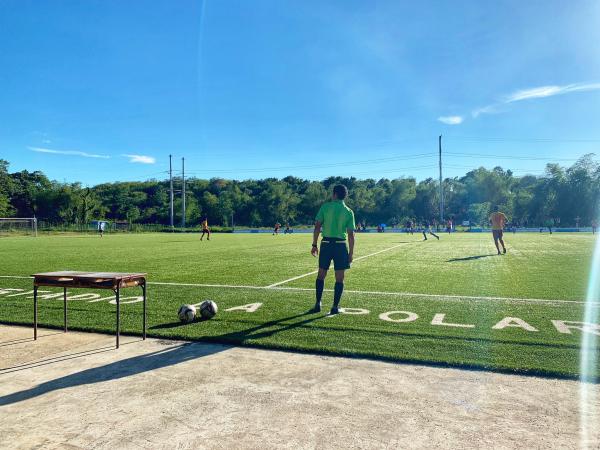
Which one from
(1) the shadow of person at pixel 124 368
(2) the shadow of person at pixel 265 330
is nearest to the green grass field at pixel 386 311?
(2) the shadow of person at pixel 265 330

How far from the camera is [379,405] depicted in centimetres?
360

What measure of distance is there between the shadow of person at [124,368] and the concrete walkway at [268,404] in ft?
0.06

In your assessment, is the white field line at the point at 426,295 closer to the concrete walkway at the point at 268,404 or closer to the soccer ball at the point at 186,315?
the soccer ball at the point at 186,315

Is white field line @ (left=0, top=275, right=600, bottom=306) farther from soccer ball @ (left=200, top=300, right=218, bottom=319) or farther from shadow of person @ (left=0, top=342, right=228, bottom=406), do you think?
shadow of person @ (left=0, top=342, right=228, bottom=406)

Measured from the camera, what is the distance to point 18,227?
55.3 m

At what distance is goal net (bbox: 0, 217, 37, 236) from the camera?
2083 inches

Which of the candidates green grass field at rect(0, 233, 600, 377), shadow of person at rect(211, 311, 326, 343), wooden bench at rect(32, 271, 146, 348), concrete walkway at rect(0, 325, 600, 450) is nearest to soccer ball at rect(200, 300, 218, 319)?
green grass field at rect(0, 233, 600, 377)

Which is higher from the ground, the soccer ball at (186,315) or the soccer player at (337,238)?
the soccer player at (337,238)

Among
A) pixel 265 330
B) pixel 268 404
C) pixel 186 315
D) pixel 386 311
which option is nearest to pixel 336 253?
pixel 386 311

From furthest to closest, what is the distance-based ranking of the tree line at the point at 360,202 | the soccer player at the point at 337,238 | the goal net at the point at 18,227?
the tree line at the point at 360,202, the goal net at the point at 18,227, the soccer player at the point at 337,238

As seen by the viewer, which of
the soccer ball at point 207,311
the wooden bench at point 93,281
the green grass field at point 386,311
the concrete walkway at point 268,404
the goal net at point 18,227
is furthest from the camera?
the goal net at point 18,227

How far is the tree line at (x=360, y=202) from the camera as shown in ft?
272

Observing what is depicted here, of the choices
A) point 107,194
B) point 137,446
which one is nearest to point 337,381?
point 137,446

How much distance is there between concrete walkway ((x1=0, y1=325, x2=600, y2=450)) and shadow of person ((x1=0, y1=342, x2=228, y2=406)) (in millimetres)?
19
